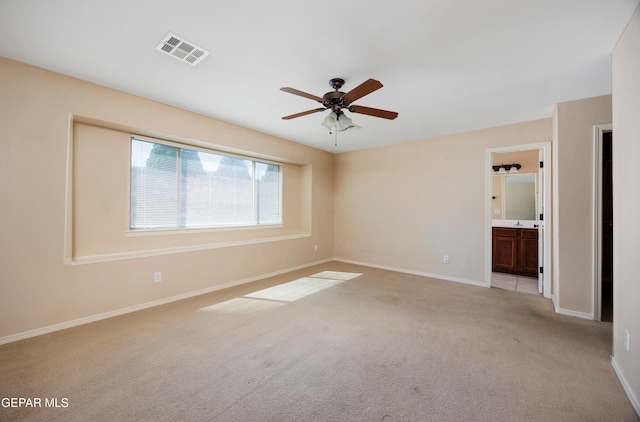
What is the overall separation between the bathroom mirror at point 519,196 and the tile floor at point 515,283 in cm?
134

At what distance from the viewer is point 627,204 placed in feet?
5.57

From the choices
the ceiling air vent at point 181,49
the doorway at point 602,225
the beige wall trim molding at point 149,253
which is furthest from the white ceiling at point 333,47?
the beige wall trim molding at point 149,253

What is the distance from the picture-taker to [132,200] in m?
3.17

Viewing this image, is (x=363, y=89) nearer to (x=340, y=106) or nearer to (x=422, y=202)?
(x=340, y=106)

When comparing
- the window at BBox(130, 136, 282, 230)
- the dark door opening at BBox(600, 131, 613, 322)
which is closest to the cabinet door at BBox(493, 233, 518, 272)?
the dark door opening at BBox(600, 131, 613, 322)

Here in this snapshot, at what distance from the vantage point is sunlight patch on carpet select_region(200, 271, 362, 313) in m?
3.07

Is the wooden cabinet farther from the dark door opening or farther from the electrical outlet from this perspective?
the electrical outlet

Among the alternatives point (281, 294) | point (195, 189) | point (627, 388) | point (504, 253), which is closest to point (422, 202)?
point (504, 253)

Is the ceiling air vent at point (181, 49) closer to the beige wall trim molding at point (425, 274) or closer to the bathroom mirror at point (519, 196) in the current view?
the beige wall trim molding at point (425, 274)

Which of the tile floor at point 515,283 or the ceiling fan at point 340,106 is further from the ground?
the ceiling fan at point 340,106

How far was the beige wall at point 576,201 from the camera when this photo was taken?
2801 millimetres

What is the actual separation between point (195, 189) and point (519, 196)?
6.27 meters

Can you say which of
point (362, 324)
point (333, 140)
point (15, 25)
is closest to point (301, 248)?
point (333, 140)

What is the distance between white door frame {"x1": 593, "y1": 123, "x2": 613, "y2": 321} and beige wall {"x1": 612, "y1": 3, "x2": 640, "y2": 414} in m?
1.12
